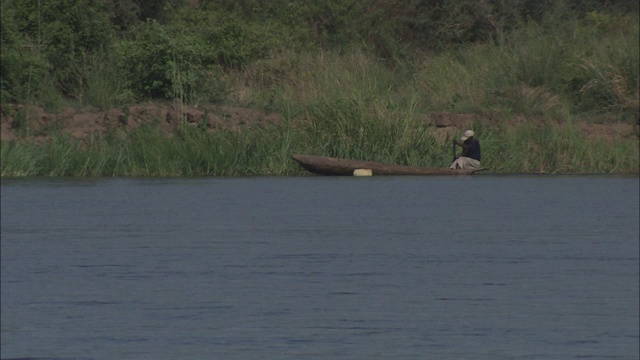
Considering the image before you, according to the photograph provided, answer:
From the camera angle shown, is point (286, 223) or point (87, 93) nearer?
point (286, 223)

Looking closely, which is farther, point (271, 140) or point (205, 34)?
point (205, 34)

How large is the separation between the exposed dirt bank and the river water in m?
4.89

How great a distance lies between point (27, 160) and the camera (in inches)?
1020

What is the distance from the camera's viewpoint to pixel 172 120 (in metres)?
28.9

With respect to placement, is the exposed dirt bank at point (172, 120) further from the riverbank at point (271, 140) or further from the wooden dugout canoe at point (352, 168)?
the wooden dugout canoe at point (352, 168)

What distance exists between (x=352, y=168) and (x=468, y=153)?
86.3 inches

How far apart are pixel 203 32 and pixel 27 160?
8380 mm

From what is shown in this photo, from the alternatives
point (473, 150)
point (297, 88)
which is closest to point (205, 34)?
point (297, 88)

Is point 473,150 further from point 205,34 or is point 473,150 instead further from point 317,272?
point 317,272

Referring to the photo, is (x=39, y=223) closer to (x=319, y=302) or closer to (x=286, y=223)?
(x=286, y=223)

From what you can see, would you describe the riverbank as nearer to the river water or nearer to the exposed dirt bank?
the exposed dirt bank

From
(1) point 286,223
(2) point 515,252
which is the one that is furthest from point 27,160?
(2) point 515,252

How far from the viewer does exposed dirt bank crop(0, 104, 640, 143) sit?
2816 cm

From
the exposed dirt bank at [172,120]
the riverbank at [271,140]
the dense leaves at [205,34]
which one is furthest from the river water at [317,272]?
the dense leaves at [205,34]
